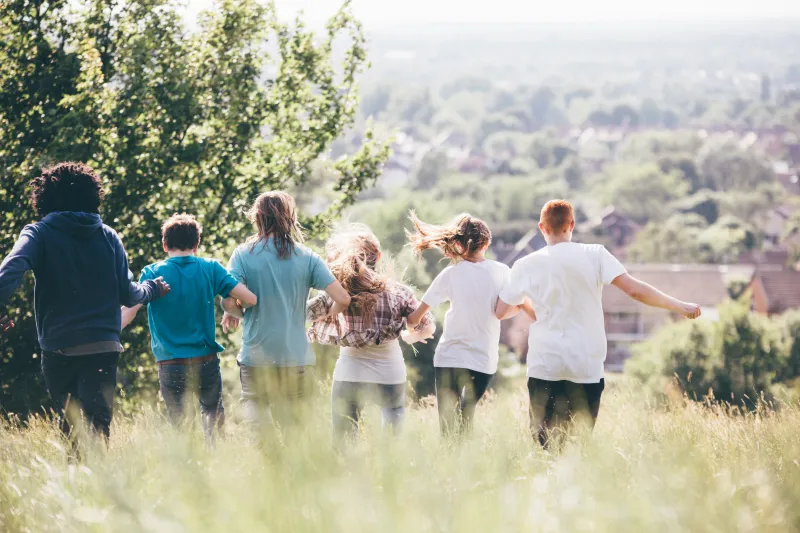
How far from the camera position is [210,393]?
525cm

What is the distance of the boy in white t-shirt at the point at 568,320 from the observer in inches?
203

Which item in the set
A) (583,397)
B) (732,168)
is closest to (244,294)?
(583,397)

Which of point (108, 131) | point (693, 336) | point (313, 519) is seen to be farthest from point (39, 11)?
point (693, 336)

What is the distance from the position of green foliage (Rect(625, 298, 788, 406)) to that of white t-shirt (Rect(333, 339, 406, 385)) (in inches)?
1357

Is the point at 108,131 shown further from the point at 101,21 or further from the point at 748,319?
the point at 748,319

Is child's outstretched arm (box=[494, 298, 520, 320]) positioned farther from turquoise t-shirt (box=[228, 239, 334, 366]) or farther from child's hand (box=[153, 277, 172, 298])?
child's hand (box=[153, 277, 172, 298])

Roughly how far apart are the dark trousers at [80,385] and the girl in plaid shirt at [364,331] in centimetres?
125

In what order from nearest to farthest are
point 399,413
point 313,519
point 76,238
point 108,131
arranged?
point 313,519 < point 76,238 < point 399,413 < point 108,131

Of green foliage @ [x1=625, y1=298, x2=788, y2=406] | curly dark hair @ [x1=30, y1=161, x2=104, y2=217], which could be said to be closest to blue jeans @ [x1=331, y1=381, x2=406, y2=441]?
curly dark hair @ [x1=30, y1=161, x2=104, y2=217]

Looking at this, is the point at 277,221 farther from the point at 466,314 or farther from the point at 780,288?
the point at 780,288

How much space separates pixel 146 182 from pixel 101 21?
7.69 feet

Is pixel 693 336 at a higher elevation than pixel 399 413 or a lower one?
lower

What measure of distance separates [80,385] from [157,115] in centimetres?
776

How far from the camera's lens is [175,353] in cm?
512
